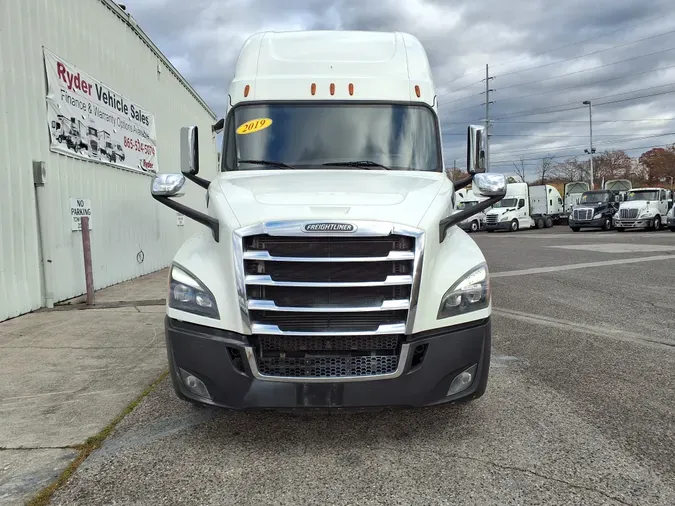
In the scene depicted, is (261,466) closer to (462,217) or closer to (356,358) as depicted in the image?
(356,358)

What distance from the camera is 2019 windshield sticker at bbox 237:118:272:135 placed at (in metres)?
4.63

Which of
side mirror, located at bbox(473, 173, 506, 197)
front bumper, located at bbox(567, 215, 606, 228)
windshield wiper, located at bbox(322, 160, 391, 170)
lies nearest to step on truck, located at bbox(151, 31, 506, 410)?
side mirror, located at bbox(473, 173, 506, 197)

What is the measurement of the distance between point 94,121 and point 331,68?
21.8 feet

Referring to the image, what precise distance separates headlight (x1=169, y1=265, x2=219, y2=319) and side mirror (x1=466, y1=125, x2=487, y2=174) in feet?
9.03

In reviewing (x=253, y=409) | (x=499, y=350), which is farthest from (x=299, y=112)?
(x=499, y=350)

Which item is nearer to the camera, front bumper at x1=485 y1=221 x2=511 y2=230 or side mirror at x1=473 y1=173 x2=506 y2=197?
side mirror at x1=473 y1=173 x2=506 y2=197

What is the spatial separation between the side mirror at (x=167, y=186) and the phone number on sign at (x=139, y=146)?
8.10 meters

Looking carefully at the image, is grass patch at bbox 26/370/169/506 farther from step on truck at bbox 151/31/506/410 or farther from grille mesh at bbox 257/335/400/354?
grille mesh at bbox 257/335/400/354

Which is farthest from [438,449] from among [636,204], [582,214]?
[582,214]

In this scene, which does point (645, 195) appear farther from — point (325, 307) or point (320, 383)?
point (320, 383)

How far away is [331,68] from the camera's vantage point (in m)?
5.01

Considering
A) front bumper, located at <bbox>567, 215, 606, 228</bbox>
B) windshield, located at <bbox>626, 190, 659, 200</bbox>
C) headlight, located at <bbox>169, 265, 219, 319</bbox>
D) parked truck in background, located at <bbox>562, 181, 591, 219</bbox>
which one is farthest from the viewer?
parked truck in background, located at <bbox>562, 181, 591, 219</bbox>

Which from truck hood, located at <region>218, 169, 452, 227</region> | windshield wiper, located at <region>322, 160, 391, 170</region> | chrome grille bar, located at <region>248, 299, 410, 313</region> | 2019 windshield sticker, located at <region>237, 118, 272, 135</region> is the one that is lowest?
chrome grille bar, located at <region>248, 299, 410, 313</region>

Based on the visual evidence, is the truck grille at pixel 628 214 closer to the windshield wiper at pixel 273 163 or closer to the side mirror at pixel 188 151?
the windshield wiper at pixel 273 163
